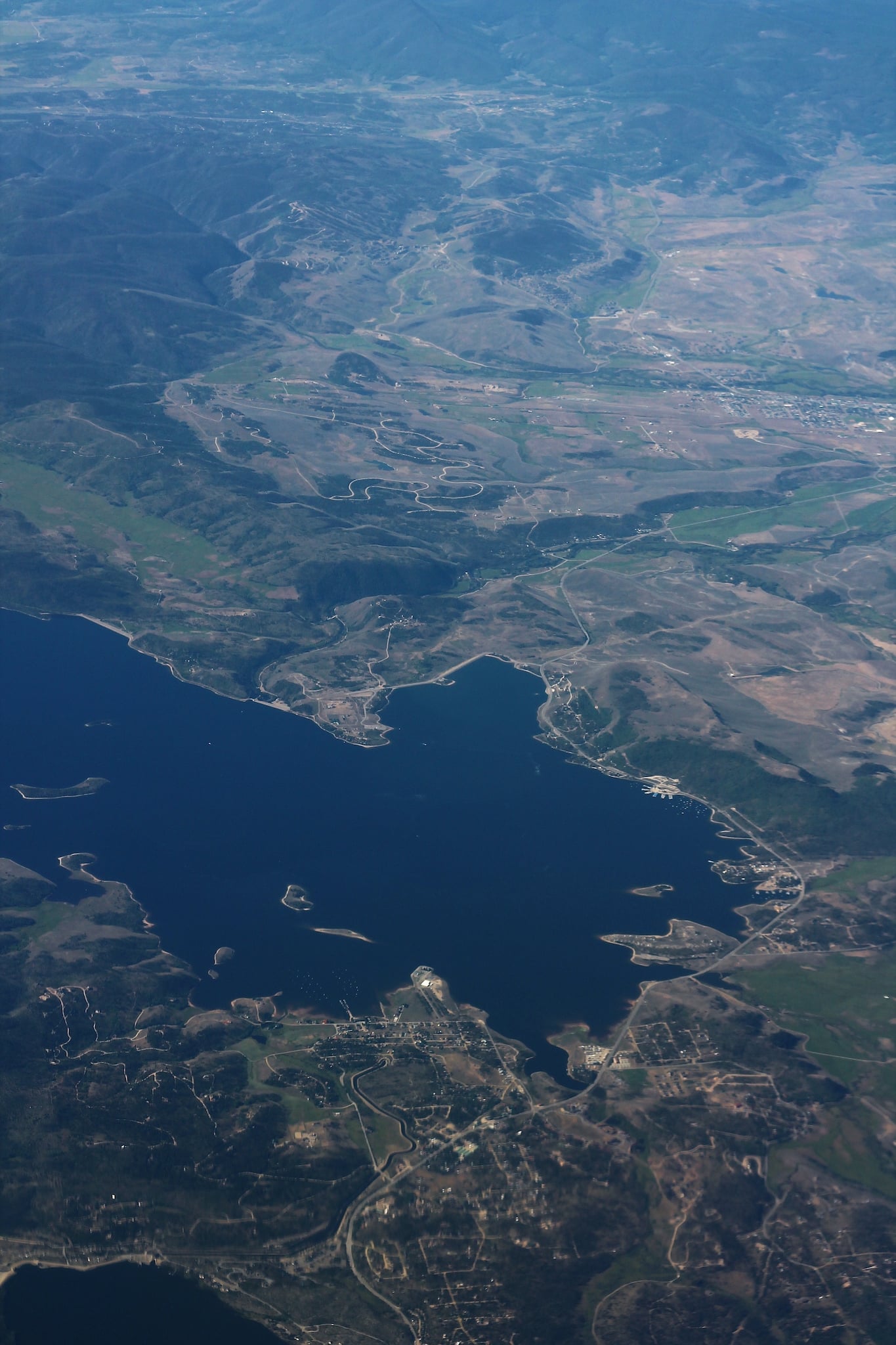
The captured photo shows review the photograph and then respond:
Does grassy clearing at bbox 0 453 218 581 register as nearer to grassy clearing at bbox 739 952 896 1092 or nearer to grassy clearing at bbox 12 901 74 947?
grassy clearing at bbox 12 901 74 947

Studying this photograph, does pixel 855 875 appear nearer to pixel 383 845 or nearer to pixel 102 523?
pixel 383 845

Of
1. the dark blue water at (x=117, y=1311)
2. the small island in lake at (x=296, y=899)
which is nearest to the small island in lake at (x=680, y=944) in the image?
the small island in lake at (x=296, y=899)

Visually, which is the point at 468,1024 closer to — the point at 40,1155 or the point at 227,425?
the point at 40,1155

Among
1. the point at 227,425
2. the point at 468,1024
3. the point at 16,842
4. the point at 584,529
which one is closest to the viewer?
the point at 468,1024

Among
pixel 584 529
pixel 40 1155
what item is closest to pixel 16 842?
pixel 40 1155

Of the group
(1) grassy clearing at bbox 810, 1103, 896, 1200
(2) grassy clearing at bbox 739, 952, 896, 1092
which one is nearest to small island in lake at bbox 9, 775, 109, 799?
(2) grassy clearing at bbox 739, 952, 896, 1092
